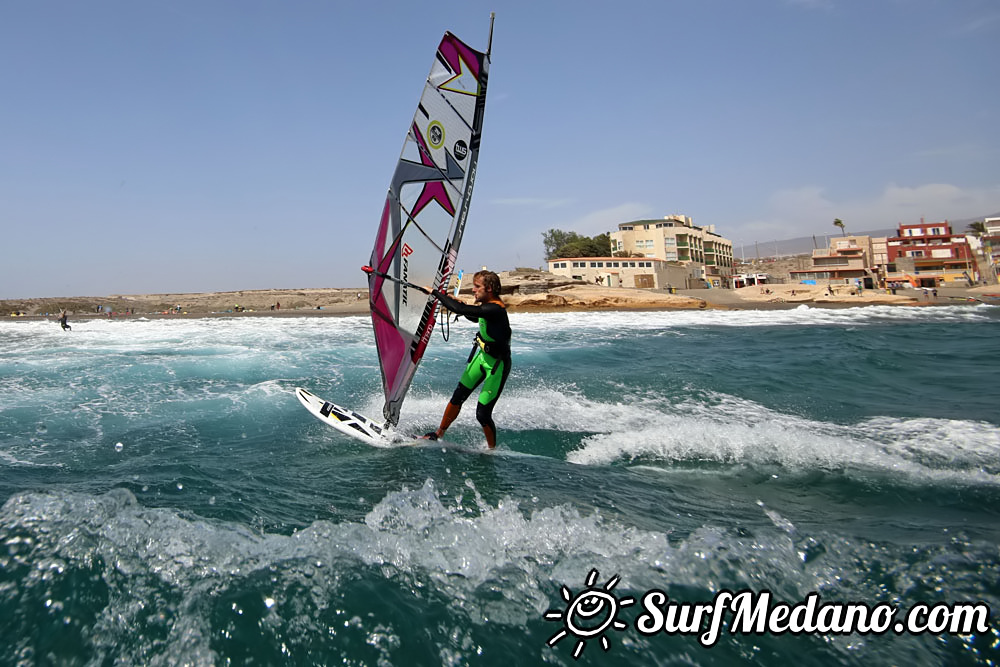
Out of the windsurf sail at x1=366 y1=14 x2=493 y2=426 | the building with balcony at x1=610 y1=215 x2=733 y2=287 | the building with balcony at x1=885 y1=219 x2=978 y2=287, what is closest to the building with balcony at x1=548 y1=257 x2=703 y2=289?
the building with balcony at x1=610 y1=215 x2=733 y2=287

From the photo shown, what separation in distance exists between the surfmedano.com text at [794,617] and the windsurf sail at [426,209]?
12.2ft

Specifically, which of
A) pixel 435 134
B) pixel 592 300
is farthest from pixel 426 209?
pixel 592 300

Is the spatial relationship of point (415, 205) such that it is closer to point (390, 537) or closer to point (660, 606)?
point (390, 537)

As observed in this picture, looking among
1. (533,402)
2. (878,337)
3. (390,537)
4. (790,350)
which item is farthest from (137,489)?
(878,337)

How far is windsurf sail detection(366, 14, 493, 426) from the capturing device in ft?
16.7

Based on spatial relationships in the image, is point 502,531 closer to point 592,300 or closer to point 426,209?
point 426,209

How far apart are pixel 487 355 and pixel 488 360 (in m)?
0.05

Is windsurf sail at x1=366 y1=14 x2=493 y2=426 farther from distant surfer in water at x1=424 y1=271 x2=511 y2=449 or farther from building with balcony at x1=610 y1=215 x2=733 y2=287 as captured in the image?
building with balcony at x1=610 y1=215 x2=733 y2=287

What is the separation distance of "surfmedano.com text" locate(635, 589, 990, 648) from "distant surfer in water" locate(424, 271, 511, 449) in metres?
2.84

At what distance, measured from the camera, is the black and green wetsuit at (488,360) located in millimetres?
4957

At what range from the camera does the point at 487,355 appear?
17.0 ft

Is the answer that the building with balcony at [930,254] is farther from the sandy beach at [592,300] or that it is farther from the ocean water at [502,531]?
the ocean water at [502,531]

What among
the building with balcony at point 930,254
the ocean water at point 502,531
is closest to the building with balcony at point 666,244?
the building with balcony at point 930,254

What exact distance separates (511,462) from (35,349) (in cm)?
1568
